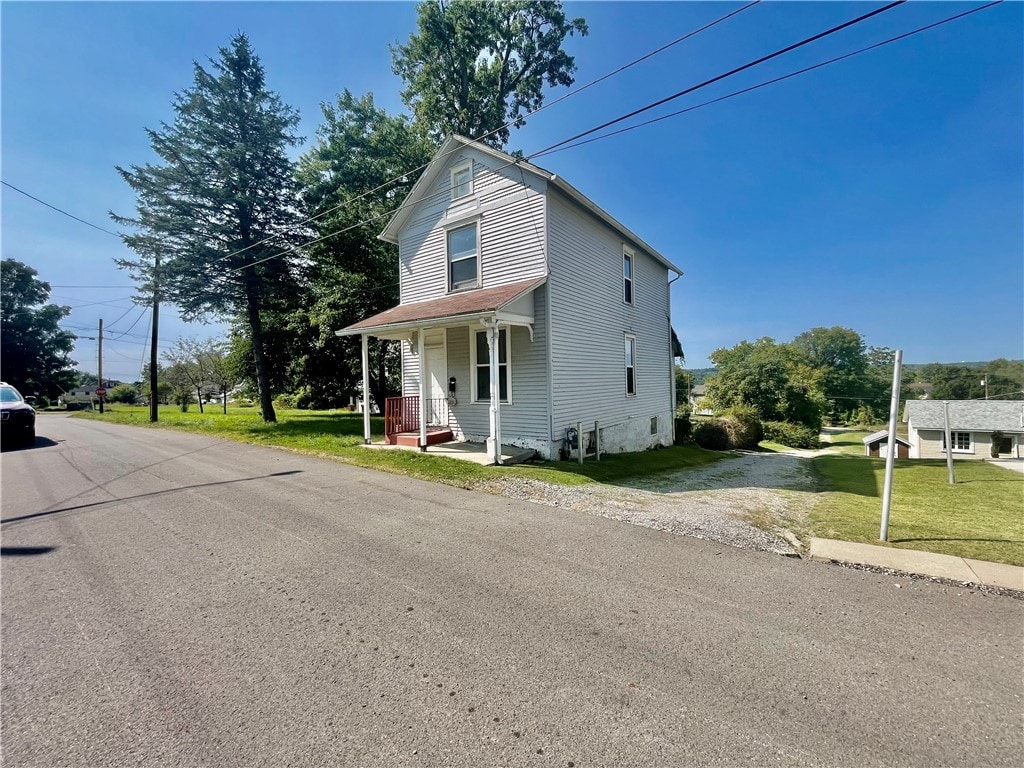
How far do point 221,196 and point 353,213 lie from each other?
5293mm

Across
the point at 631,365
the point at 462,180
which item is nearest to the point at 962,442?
the point at 631,365

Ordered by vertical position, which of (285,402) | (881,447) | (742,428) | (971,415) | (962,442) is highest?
(285,402)

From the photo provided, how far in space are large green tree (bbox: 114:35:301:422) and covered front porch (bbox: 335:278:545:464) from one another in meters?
9.70

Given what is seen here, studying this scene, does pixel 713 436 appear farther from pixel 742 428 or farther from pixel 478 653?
pixel 478 653

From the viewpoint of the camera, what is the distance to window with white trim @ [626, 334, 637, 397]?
14.5 meters

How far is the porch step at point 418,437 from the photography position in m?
11.0

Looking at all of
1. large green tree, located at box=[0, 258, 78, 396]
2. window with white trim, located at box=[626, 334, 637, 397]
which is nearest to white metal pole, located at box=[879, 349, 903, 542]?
window with white trim, located at box=[626, 334, 637, 397]

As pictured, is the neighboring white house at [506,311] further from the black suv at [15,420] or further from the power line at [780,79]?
the black suv at [15,420]

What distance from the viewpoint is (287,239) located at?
19234 mm

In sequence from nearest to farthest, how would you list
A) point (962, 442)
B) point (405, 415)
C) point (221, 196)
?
1. point (405, 415)
2. point (221, 196)
3. point (962, 442)

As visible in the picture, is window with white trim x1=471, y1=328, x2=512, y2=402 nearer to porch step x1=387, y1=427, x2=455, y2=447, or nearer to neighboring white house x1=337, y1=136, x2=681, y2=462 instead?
neighboring white house x1=337, y1=136, x2=681, y2=462

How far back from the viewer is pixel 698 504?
671 cm

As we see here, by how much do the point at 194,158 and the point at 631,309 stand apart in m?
19.1

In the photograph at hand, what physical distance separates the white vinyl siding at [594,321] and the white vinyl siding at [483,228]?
54 cm
